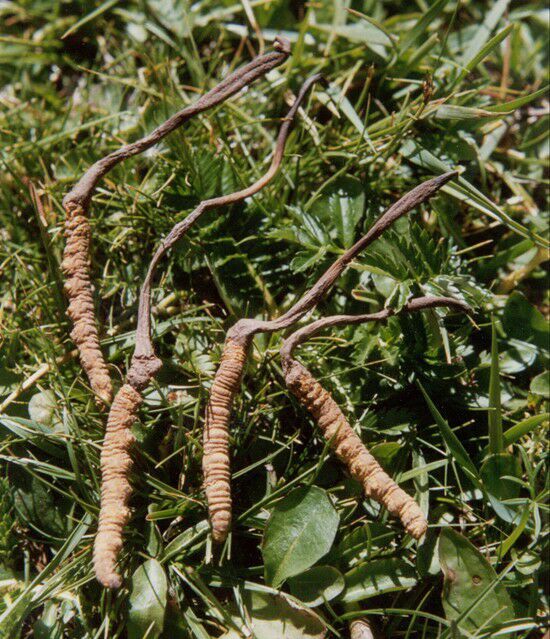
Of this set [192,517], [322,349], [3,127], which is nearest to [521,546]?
[322,349]

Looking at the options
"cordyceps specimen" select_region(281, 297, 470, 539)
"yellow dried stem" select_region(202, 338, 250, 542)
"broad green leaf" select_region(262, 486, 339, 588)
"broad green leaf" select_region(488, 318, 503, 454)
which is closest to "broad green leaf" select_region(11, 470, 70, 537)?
"yellow dried stem" select_region(202, 338, 250, 542)

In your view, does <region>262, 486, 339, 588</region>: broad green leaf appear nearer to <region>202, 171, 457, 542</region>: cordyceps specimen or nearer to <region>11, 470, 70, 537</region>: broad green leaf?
<region>202, 171, 457, 542</region>: cordyceps specimen

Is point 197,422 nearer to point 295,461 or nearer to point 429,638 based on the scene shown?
point 295,461

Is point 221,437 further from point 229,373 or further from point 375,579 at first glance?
point 375,579

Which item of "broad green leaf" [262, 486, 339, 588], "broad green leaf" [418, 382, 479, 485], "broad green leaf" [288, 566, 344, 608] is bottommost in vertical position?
"broad green leaf" [288, 566, 344, 608]

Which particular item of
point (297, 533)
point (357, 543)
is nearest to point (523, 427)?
point (357, 543)
